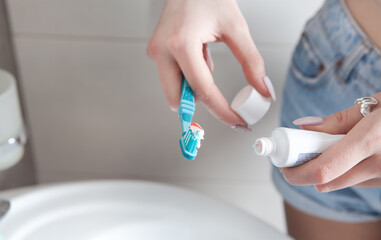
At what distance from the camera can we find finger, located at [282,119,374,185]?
0.29 m

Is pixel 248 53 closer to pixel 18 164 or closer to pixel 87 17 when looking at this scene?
pixel 87 17

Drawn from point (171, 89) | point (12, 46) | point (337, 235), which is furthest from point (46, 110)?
point (337, 235)

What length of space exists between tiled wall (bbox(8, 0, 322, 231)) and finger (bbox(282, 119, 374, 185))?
197mm

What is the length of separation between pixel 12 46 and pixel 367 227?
23.3 inches

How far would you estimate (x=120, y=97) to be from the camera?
68 centimetres

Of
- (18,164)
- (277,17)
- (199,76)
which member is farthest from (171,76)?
(18,164)

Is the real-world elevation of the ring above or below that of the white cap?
below

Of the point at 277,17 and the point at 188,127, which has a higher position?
the point at 277,17

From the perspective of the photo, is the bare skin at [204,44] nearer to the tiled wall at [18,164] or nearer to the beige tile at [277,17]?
the beige tile at [277,17]

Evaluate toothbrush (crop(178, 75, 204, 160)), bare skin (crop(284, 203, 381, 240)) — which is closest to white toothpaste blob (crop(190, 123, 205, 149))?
toothbrush (crop(178, 75, 204, 160))

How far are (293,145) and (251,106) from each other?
11cm

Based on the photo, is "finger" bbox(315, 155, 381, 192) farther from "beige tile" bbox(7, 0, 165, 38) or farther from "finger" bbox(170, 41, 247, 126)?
"beige tile" bbox(7, 0, 165, 38)

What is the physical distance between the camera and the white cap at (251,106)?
0.40 metres

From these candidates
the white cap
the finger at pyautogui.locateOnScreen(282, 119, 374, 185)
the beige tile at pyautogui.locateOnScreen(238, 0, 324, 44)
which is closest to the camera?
the finger at pyautogui.locateOnScreen(282, 119, 374, 185)
